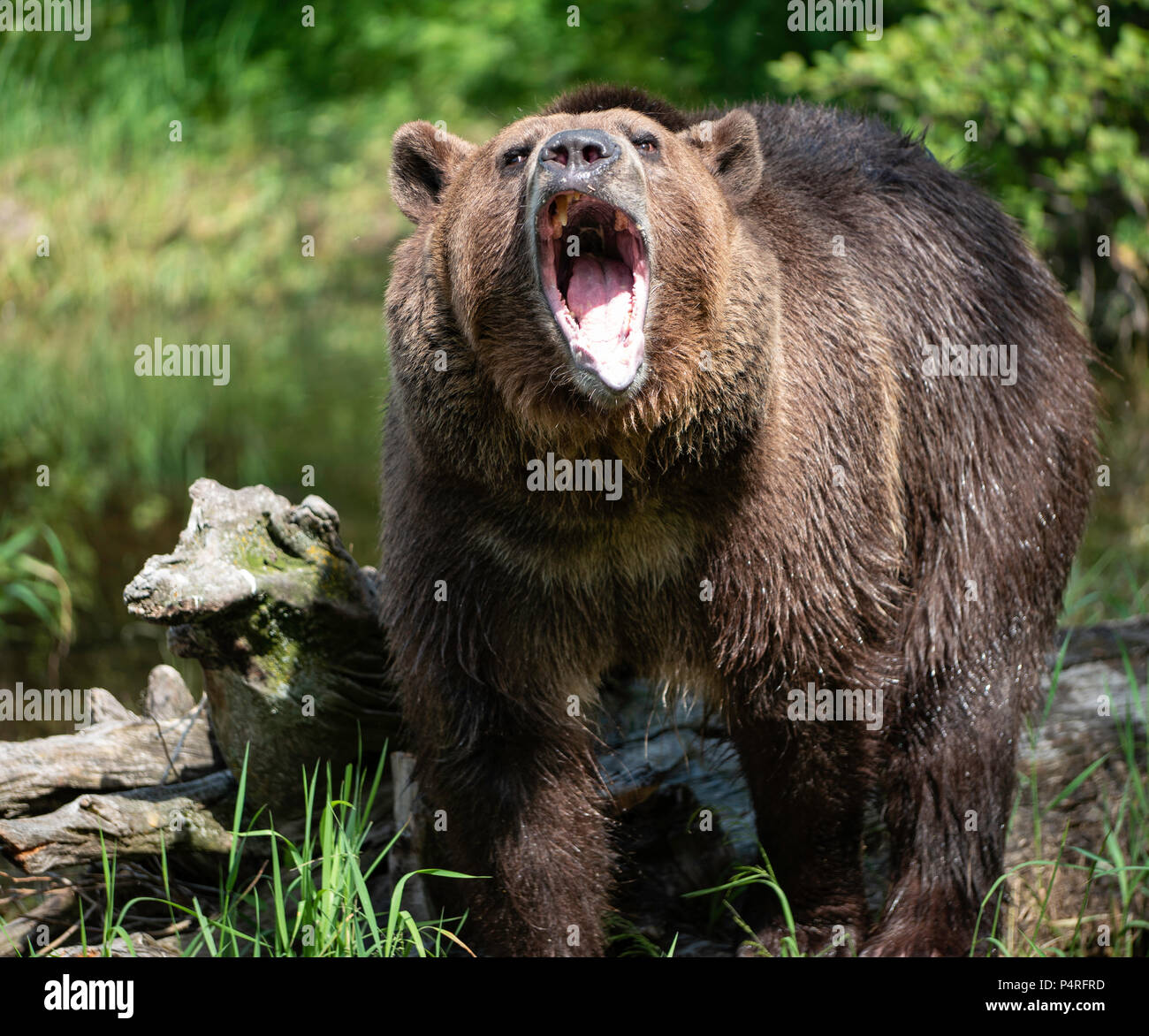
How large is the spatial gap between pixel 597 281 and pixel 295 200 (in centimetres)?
1552

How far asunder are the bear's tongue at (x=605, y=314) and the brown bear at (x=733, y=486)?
1 centimetres

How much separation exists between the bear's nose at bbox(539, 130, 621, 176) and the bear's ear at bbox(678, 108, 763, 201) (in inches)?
25.6

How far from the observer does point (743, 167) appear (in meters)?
4.47

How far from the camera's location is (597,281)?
4.18m

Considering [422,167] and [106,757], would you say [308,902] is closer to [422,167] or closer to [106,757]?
[106,757]

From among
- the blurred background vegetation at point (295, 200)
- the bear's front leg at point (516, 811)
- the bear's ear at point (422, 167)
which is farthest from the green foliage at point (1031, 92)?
the bear's front leg at point (516, 811)

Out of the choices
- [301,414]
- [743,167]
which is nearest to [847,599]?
[743,167]

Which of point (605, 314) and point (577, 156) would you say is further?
Result: point (605, 314)

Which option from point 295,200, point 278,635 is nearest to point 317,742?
point 278,635

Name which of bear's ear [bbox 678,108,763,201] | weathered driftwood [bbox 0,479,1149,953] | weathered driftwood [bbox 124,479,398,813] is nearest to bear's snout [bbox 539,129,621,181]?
bear's ear [bbox 678,108,763,201]

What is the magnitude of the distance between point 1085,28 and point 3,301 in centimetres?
1120

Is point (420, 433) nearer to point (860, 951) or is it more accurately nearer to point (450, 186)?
point (450, 186)

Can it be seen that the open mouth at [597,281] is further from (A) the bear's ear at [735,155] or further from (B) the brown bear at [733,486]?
(A) the bear's ear at [735,155]
